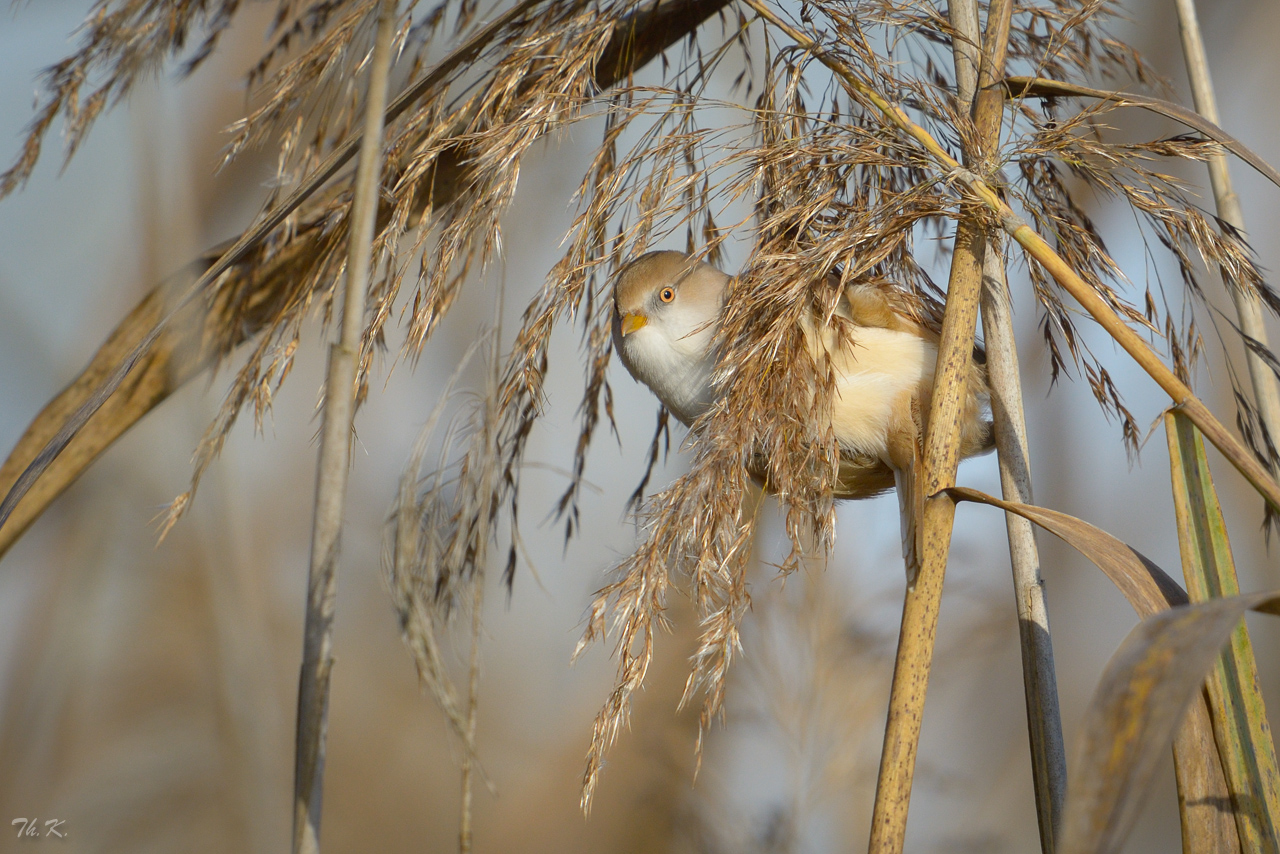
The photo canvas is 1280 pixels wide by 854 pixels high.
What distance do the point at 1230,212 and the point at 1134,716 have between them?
3.02 ft

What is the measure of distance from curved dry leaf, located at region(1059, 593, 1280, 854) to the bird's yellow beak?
0.88 meters

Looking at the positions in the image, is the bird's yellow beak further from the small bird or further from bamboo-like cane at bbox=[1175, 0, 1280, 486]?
bamboo-like cane at bbox=[1175, 0, 1280, 486]

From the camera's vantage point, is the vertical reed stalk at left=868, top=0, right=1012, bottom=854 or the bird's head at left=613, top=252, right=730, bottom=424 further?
the bird's head at left=613, top=252, right=730, bottom=424

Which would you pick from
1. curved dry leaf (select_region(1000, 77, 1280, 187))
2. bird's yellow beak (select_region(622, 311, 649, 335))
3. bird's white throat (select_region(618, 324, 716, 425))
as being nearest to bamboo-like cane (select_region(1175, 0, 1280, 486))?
curved dry leaf (select_region(1000, 77, 1280, 187))

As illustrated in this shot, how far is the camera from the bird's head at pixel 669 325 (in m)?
1.12

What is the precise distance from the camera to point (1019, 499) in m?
0.81

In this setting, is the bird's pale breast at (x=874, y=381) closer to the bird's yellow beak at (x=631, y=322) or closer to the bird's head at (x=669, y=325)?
the bird's head at (x=669, y=325)

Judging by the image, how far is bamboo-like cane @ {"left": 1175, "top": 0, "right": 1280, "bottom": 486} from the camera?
3.12ft

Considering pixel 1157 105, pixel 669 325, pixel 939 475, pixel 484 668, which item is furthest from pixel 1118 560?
pixel 484 668

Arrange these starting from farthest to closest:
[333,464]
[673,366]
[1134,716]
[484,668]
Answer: [484,668]
[673,366]
[333,464]
[1134,716]

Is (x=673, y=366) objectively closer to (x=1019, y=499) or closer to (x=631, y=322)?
(x=631, y=322)

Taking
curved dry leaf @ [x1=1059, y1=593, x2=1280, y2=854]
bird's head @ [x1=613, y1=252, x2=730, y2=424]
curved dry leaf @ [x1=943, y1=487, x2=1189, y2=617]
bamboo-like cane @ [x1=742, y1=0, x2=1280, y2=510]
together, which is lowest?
curved dry leaf @ [x1=1059, y1=593, x2=1280, y2=854]

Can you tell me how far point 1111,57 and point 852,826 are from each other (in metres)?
1.86

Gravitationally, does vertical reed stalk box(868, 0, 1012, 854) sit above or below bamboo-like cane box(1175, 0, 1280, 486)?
below
